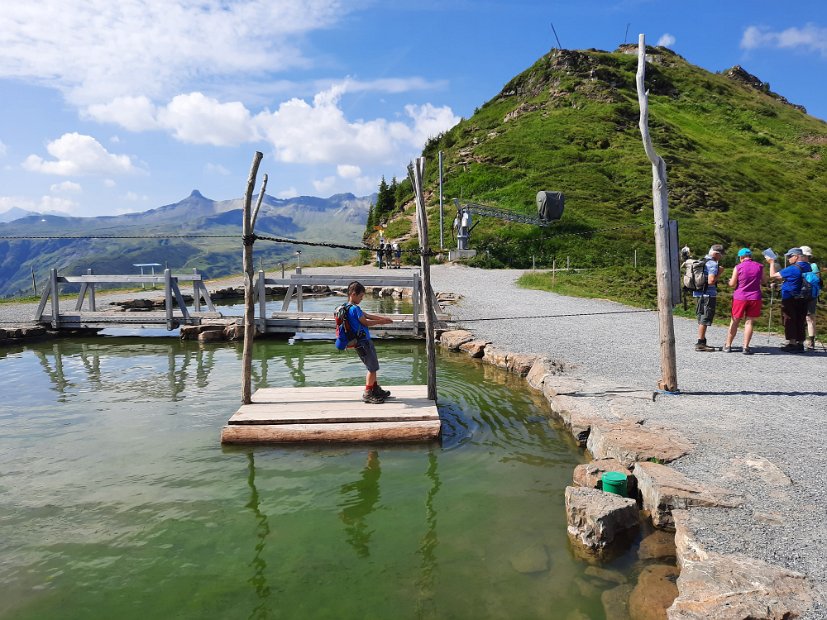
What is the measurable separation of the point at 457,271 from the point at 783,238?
102 ft

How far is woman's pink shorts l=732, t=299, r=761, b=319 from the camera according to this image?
11828 mm

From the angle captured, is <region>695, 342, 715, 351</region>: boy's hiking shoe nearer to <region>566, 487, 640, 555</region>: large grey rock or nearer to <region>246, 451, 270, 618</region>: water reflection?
<region>566, 487, 640, 555</region>: large grey rock

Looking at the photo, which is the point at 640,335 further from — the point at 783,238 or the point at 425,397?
the point at 783,238

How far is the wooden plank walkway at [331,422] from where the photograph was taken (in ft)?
26.9

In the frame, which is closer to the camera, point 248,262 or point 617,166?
point 248,262

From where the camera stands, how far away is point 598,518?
522 cm

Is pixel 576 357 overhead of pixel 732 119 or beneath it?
beneath

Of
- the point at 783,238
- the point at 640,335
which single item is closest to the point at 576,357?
the point at 640,335

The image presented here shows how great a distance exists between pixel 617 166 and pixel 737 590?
2219 inches

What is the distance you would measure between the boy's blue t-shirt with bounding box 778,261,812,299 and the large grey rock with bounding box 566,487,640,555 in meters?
9.09

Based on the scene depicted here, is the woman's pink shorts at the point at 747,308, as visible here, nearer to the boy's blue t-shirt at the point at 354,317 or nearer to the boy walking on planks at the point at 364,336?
the boy walking on planks at the point at 364,336

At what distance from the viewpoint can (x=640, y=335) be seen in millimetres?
14797

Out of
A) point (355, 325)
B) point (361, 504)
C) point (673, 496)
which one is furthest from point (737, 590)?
point (355, 325)

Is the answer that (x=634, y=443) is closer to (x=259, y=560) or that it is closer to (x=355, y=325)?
(x=355, y=325)
